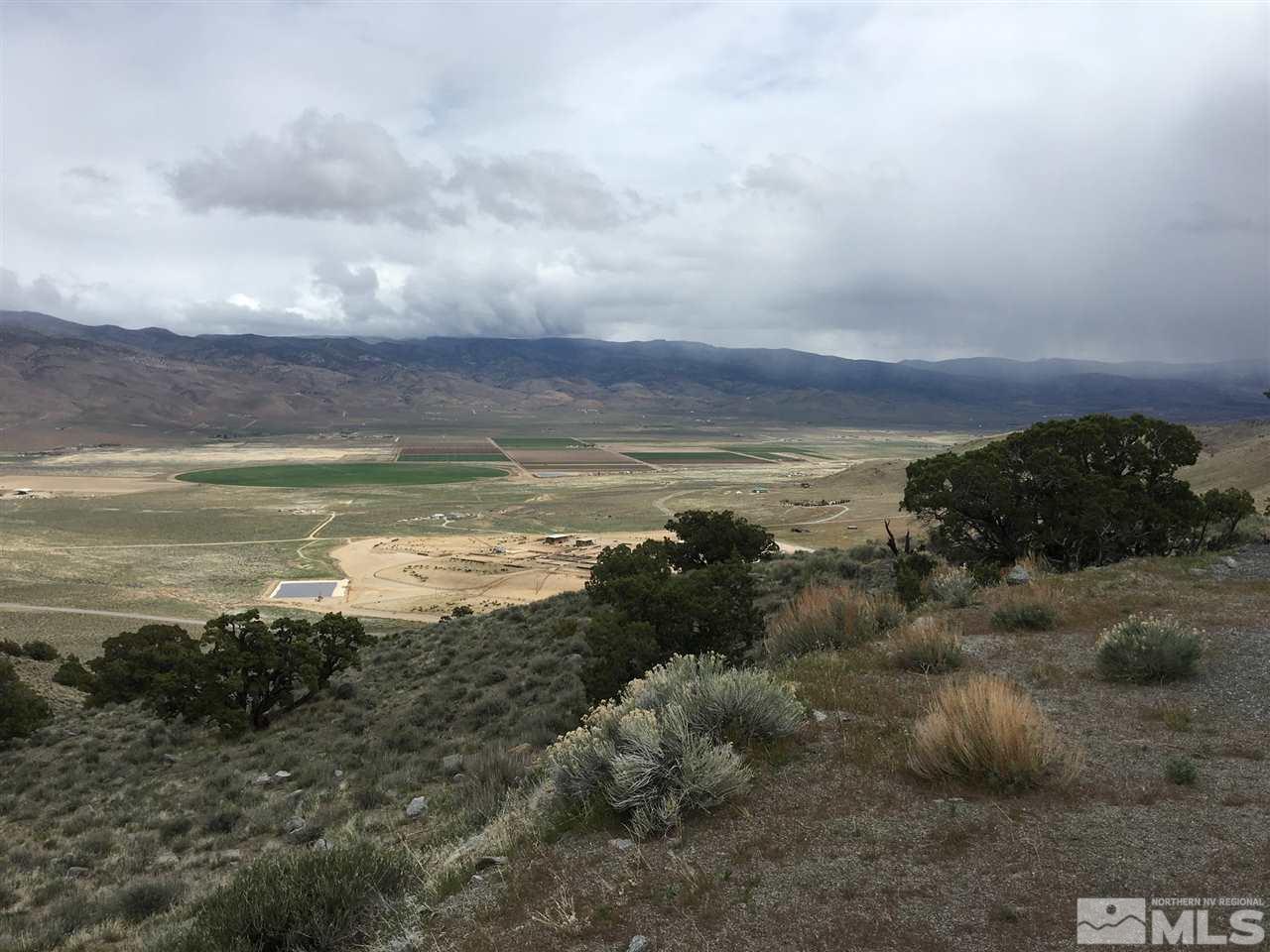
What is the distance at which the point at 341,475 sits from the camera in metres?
120

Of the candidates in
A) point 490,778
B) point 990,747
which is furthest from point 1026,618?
point 490,778

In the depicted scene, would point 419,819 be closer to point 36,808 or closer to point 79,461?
point 36,808

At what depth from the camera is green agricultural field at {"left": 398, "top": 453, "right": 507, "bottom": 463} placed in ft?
479

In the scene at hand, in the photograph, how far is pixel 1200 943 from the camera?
3936mm

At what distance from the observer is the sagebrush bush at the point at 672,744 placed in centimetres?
585

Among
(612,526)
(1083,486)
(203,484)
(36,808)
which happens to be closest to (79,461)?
(203,484)

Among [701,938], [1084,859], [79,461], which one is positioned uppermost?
[1084,859]

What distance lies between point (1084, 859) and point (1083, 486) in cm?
1623

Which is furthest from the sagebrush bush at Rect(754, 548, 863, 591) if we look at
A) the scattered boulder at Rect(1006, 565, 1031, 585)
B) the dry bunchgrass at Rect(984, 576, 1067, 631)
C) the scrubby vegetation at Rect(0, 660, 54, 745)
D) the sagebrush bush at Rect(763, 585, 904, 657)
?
the scrubby vegetation at Rect(0, 660, 54, 745)

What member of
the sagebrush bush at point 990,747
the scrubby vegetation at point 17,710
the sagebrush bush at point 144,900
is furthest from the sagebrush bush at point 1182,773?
the scrubby vegetation at point 17,710

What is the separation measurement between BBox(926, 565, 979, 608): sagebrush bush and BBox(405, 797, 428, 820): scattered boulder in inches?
347

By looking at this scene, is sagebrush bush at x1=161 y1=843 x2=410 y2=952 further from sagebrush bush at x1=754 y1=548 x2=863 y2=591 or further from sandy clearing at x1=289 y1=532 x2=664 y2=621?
sandy clearing at x1=289 y1=532 x2=664 y2=621

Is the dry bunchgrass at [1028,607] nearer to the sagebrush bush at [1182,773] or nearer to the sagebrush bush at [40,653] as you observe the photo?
the sagebrush bush at [1182,773]

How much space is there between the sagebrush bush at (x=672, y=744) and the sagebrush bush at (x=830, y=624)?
3.55 m
